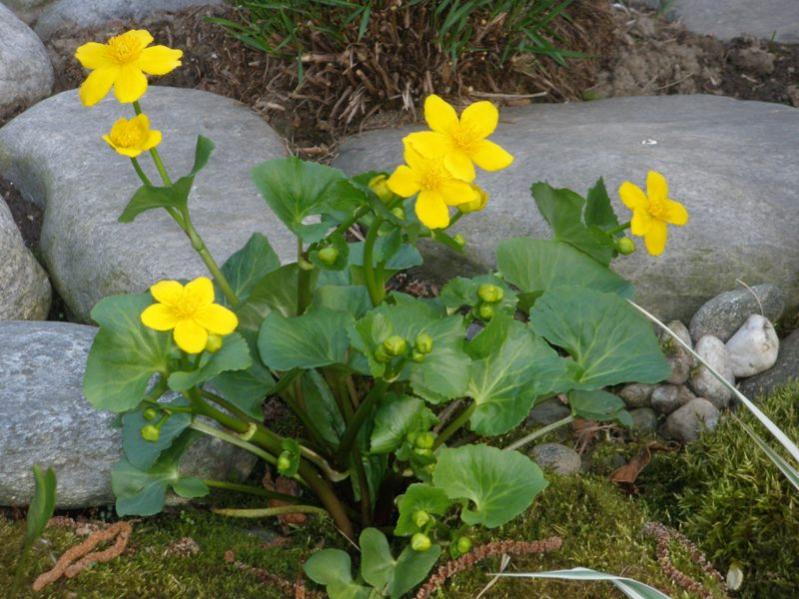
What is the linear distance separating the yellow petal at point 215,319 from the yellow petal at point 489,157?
0.46 metres

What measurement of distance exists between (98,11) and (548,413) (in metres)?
2.74

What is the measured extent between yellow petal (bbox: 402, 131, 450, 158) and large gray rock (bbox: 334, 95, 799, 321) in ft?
3.98

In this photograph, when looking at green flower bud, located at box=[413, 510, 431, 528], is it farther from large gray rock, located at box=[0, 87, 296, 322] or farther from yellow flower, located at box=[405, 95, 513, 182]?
large gray rock, located at box=[0, 87, 296, 322]

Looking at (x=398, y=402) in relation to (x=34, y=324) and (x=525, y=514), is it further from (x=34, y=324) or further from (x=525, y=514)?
(x=34, y=324)

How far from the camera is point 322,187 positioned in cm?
180

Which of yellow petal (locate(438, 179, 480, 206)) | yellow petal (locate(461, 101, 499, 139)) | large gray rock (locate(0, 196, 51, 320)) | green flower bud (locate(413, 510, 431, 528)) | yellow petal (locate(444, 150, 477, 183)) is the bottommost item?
large gray rock (locate(0, 196, 51, 320))

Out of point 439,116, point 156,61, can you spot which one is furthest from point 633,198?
point 156,61

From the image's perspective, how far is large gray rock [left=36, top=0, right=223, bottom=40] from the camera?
405 centimetres

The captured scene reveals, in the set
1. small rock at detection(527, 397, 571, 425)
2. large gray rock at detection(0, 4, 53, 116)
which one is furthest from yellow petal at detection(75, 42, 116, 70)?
large gray rock at detection(0, 4, 53, 116)

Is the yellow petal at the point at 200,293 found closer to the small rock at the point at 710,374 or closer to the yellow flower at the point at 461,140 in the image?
→ the yellow flower at the point at 461,140

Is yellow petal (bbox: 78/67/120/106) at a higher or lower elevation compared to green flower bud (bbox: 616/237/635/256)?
higher

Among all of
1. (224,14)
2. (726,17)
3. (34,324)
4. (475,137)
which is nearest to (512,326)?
(475,137)

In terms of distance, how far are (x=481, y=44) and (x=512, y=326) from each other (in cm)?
174

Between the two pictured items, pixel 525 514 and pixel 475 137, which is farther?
pixel 525 514
